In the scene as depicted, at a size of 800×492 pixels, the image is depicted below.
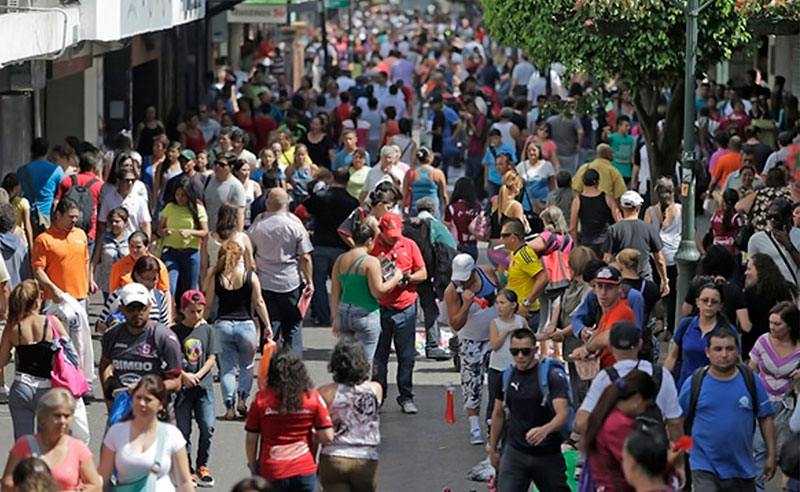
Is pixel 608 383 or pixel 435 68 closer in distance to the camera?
pixel 608 383

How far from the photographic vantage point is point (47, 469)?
7.72 meters

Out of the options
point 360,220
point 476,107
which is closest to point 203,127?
point 476,107

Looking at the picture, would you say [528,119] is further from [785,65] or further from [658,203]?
[658,203]

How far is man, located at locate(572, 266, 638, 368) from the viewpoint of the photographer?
11.0 m

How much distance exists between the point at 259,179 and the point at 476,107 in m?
9.08

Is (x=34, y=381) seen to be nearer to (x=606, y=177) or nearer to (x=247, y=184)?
(x=247, y=184)

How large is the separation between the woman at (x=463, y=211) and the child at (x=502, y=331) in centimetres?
463

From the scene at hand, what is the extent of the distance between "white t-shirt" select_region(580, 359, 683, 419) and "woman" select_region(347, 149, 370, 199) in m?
9.45

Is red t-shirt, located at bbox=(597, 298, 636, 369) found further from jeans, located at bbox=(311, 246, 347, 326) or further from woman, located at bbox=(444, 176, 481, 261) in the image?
jeans, located at bbox=(311, 246, 347, 326)

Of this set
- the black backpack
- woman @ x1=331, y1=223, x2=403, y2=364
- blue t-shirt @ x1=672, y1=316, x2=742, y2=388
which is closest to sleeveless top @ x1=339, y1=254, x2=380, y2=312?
woman @ x1=331, y1=223, x2=403, y2=364

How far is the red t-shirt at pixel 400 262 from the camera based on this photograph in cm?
1354

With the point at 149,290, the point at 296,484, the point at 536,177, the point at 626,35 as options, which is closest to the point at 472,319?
the point at 149,290

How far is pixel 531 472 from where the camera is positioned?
955cm

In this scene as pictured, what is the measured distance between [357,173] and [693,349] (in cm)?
865
